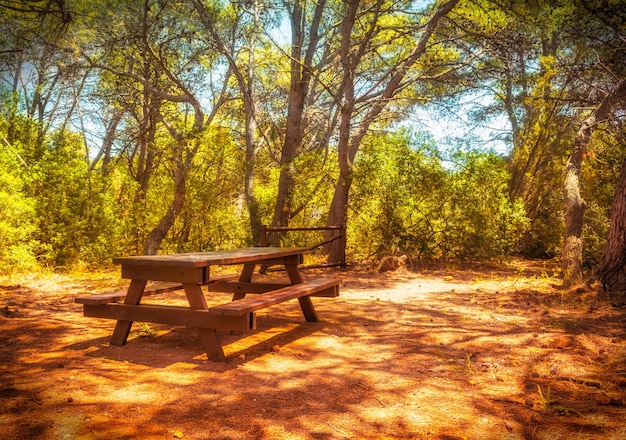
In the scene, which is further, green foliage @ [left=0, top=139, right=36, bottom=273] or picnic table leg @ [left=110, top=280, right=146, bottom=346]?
green foliage @ [left=0, top=139, right=36, bottom=273]

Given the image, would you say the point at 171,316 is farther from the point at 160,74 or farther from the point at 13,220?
the point at 160,74

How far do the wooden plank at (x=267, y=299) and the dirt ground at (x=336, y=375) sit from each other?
438 millimetres

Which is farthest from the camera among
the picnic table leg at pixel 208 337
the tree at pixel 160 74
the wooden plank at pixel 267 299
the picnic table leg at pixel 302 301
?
the tree at pixel 160 74

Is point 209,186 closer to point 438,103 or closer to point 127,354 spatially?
point 438,103

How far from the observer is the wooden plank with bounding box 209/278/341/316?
3.65 meters

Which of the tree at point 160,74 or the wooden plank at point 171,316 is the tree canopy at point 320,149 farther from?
the wooden plank at point 171,316

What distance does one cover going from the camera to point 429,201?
37.2 feet

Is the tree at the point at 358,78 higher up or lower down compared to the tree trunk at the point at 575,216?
higher up

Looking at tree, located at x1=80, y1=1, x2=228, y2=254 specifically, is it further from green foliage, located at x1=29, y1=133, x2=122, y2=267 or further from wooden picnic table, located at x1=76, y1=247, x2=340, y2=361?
wooden picnic table, located at x1=76, y1=247, x2=340, y2=361

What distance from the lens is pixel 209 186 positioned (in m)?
12.5

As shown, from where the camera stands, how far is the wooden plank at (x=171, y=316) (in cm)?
372

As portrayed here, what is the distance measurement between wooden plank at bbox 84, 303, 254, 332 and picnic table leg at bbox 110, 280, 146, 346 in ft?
0.24

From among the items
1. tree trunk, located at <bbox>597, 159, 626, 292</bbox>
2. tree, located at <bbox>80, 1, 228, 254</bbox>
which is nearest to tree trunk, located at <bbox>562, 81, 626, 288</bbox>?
tree trunk, located at <bbox>597, 159, 626, 292</bbox>

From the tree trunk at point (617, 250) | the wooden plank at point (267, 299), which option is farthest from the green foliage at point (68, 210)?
the tree trunk at point (617, 250)
